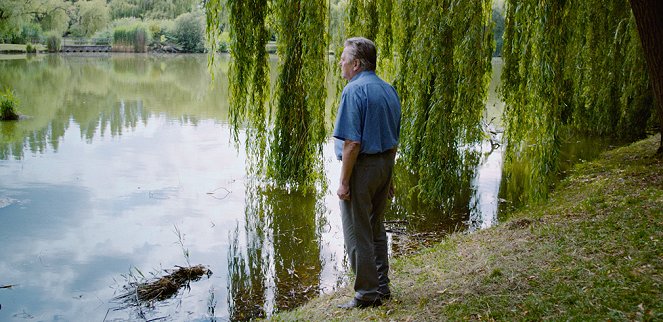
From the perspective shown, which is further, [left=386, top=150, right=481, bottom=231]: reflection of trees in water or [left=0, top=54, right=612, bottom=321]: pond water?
[left=386, top=150, right=481, bottom=231]: reflection of trees in water

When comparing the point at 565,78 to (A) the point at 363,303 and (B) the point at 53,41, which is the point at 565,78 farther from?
(B) the point at 53,41

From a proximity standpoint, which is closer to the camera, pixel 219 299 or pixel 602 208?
pixel 219 299

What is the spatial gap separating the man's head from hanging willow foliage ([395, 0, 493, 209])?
3.85 metres

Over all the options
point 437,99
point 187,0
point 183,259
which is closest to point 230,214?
point 183,259

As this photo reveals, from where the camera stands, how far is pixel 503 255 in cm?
472

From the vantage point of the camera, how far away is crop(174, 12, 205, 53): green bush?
153 ft

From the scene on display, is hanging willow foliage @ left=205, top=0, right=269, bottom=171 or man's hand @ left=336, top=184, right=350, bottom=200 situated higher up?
hanging willow foliage @ left=205, top=0, right=269, bottom=171

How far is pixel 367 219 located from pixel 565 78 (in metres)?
4.68

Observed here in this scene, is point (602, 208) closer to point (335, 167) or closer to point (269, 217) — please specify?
point (269, 217)

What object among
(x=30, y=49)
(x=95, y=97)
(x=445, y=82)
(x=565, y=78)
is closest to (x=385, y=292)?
(x=445, y=82)

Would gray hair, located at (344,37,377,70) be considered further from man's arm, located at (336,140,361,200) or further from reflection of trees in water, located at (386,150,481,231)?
reflection of trees in water, located at (386,150,481,231)

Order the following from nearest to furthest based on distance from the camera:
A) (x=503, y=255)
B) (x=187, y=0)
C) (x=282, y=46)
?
(x=503, y=255)
(x=282, y=46)
(x=187, y=0)

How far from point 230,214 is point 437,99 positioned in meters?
3.12

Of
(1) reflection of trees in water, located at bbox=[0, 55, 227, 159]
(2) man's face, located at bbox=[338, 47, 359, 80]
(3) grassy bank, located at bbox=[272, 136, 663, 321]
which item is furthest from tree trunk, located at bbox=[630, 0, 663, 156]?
(1) reflection of trees in water, located at bbox=[0, 55, 227, 159]
